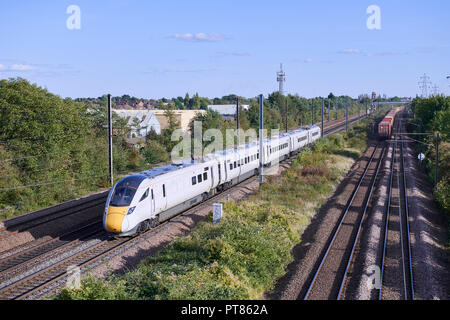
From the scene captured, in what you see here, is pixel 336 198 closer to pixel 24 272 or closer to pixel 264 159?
pixel 264 159

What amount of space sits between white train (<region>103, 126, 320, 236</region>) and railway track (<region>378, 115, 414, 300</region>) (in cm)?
917

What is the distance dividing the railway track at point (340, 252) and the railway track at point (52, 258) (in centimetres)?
720

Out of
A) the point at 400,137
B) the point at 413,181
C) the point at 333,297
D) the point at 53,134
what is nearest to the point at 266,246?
the point at 333,297

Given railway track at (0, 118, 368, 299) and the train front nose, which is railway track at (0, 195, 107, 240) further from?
the train front nose

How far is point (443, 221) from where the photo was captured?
22953mm

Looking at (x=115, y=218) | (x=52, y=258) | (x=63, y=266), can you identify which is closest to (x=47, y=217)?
(x=52, y=258)

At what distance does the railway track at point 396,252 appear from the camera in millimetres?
13180

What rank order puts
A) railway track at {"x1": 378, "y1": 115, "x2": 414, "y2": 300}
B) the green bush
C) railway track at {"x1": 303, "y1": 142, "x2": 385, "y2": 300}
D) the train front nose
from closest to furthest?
railway track at {"x1": 303, "y1": 142, "x2": 385, "y2": 300}
railway track at {"x1": 378, "y1": 115, "x2": 414, "y2": 300}
the train front nose
the green bush

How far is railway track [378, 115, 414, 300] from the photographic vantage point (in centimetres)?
1318

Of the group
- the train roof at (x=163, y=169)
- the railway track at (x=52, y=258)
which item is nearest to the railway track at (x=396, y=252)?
the railway track at (x=52, y=258)

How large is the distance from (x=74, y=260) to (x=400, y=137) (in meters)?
63.9

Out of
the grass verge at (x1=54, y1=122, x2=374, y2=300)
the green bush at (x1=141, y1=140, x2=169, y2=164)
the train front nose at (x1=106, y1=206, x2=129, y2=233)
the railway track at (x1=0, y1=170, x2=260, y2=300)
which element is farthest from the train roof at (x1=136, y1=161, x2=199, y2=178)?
the green bush at (x1=141, y1=140, x2=169, y2=164)

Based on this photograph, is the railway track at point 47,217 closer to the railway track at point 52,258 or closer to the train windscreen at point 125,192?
the railway track at point 52,258
